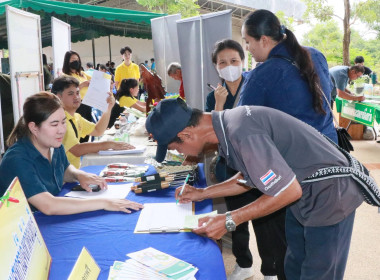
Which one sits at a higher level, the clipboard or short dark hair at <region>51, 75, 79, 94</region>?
short dark hair at <region>51, 75, 79, 94</region>

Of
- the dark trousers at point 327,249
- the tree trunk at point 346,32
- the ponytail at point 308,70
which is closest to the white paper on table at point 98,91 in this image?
the ponytail at point 308,70

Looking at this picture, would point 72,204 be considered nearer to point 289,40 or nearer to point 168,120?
point 168,120

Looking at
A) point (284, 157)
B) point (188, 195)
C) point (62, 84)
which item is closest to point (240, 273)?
point (188, 195)

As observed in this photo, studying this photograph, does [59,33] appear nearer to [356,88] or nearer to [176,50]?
[176,50]

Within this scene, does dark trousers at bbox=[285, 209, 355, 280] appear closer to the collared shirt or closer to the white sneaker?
the collared shirt

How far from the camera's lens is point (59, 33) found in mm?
5688

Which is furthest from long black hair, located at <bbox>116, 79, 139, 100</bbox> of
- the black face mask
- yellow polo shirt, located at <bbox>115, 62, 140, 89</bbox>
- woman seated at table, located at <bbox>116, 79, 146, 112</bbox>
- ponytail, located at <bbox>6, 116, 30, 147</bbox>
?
ponytail, located at <bbox>6, 116, 30, 147</bbox>

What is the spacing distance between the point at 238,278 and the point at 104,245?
1.21 meters

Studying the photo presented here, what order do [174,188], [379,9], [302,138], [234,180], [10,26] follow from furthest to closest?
[379,9], [10,26], [174,188], [234,180], [302,138]

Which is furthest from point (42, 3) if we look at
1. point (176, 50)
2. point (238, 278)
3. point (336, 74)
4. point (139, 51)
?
point (139, 51)

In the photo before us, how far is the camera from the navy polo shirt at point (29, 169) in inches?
61.4

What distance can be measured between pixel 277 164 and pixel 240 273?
143cm

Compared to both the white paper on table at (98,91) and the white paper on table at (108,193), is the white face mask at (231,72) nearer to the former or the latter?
the white paper on table at (108,193)

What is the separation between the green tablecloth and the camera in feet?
17.4
